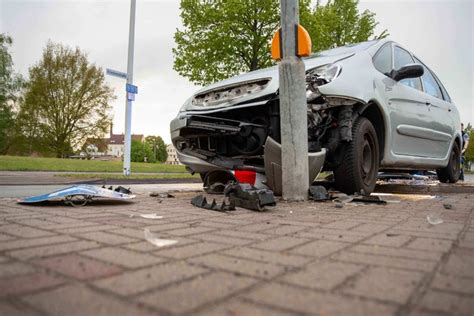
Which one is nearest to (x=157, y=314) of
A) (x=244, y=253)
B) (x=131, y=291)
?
(x=131, y=291)

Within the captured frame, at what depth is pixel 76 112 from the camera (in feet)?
115

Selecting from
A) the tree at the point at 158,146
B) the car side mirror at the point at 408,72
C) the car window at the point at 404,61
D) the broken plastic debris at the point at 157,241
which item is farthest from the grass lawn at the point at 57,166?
the tree at the point at 158,146

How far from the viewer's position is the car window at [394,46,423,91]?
5.19 meters

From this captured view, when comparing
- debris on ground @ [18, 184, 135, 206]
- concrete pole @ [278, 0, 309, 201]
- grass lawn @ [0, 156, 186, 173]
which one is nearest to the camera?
debris on ground @ [18, 184, 135, 206]

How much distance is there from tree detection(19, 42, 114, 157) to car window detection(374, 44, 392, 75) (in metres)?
33.7

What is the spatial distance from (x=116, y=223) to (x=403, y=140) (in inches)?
154

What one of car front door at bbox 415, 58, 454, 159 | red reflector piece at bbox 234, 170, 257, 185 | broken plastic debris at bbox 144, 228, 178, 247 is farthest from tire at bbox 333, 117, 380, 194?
broken plastic debris at bbox 144, 228, 178, 247

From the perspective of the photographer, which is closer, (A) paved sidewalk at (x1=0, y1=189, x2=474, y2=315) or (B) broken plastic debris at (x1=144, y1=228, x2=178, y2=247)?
(A) paved sidewalk at (x1=0, y1=189, x2=474, y2=315)

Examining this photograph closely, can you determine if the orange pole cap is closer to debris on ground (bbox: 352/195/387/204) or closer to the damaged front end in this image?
the damaged front end

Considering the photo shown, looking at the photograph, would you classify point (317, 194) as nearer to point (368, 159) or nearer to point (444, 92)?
point (368, 159)

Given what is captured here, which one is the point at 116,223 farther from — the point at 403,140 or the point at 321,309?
the point at 403,140

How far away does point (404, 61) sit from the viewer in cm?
546

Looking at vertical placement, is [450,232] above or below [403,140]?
below

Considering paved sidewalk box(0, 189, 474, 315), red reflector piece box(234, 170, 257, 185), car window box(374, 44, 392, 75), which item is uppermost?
car window box(374, 44, 392, 75)
